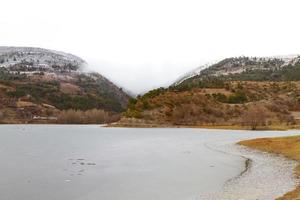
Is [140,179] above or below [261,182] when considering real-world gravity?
below

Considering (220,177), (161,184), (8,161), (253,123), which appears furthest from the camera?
(253,123)

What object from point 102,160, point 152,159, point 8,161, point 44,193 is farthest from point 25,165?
point 44,193

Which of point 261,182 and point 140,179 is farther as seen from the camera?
point 140,179

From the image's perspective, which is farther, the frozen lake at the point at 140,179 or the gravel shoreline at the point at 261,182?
the frozen lake at the point at 140,179

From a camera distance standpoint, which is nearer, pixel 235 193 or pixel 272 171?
pixel 235 193

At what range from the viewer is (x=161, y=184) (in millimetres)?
36219

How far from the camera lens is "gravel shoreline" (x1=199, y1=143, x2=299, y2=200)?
94.2 feet

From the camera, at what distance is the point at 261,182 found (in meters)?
34.1

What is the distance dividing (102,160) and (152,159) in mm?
6305

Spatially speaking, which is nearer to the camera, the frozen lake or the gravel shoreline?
the gravel shoreline

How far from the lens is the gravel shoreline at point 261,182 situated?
28.7 m

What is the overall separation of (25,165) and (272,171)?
27.1 m

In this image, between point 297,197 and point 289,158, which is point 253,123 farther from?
point 297,197

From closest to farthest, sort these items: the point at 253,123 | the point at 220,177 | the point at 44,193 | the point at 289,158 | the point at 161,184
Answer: the point at 44,193
the point at 161,184
the point at 220,177
the point at 289,158
the point at 253,123
